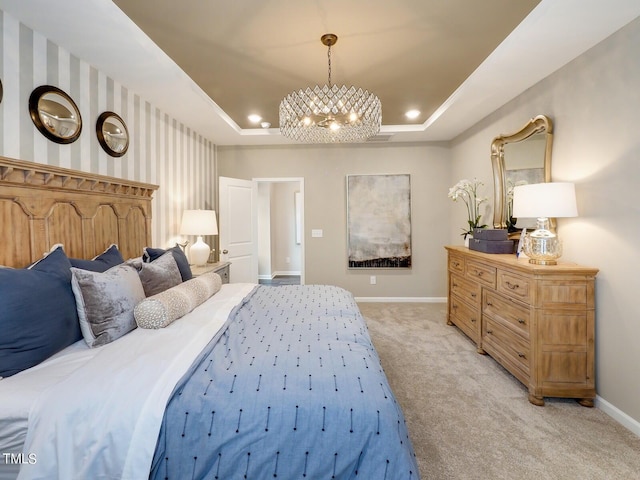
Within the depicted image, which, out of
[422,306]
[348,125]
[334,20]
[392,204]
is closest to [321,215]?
[392,204]

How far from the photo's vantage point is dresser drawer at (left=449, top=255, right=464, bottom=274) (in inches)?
137

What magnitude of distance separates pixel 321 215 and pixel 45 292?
153 inches

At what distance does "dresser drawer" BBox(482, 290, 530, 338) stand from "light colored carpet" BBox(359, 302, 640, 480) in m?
0.46

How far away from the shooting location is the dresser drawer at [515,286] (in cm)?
232

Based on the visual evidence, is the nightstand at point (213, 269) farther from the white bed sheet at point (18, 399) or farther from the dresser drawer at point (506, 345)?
the dresser drawer at point (506, 345)

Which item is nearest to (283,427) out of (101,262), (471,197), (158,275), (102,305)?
(102,305)

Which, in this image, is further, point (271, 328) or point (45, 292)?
point (271, 328)

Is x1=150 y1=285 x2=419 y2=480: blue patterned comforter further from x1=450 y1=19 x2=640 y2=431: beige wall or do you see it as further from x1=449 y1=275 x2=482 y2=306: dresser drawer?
x1=449 y1=275 x2=482 y2=306: dresser drawer

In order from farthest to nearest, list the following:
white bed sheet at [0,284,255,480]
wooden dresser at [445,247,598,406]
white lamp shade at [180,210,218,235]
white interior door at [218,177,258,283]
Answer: white interior door at [218,177,258,283] → white lamp shade at [180,210,218,235] → wooden dresser at [445,247,598,406] → white bed sheet at [0,284,255,480]

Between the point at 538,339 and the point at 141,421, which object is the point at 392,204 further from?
the point at 141,421

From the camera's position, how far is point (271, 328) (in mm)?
1838

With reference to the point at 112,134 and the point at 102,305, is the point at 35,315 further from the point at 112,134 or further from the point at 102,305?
the point at 112,134

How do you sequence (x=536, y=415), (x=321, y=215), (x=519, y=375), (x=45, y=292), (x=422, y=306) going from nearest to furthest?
1. (x=45, y=292)
2. (x=536, y=415)
3. (x=519, y=375)
4. (x=422, y=306)
5. (x=321, y=215)

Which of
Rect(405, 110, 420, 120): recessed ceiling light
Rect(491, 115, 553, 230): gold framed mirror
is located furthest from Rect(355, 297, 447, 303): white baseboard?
Rect(405, 110, 420, 120): recessed ceiling light
